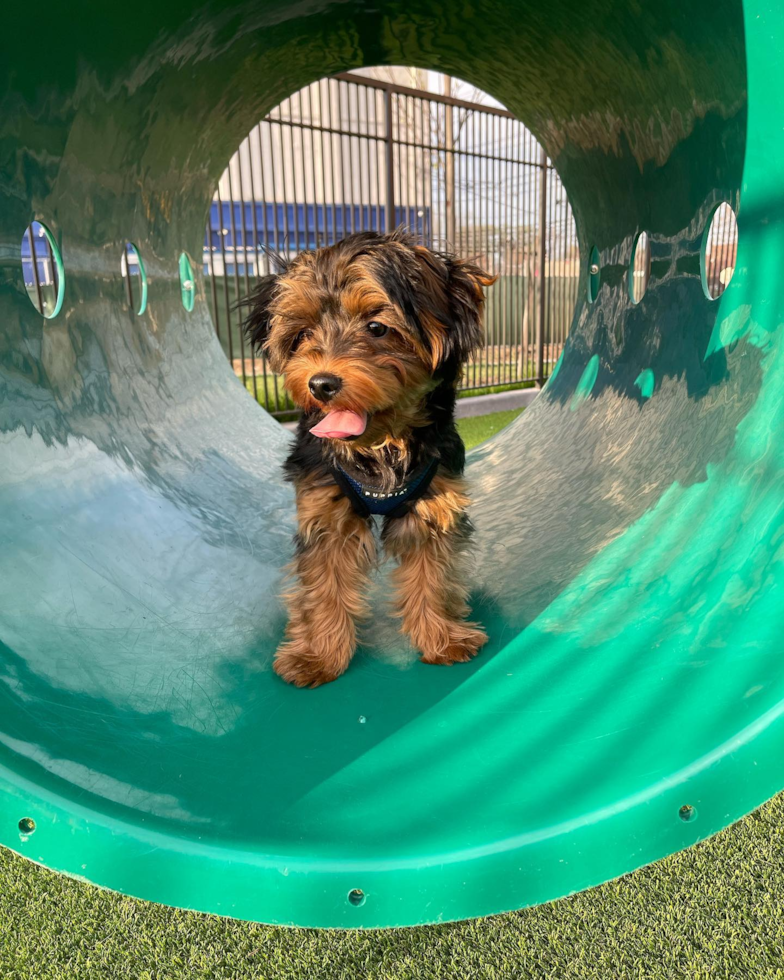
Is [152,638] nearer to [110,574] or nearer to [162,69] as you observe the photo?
[110,574]

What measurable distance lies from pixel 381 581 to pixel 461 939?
1.76 meters

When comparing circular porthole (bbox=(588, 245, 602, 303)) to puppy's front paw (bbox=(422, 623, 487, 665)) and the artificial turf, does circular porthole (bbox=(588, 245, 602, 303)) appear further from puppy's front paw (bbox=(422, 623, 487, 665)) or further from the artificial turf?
the artificial turf

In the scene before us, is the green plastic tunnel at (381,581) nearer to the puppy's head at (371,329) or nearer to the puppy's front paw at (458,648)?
the puppy's front paw at (458,648)

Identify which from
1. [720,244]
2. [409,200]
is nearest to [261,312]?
[720,244]

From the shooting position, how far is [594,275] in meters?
4.92

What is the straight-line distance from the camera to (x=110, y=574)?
2.90 m

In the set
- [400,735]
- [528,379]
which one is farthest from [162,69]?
[528,379]

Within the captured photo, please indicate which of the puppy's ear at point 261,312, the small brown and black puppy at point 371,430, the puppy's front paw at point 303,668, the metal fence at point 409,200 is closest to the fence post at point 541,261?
the metal fence at point 409,200

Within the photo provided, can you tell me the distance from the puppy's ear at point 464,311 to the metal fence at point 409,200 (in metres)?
5.86

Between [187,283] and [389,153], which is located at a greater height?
[389,153]

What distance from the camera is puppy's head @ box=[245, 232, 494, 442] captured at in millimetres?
2412

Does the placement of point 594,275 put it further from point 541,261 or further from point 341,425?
point 541,261

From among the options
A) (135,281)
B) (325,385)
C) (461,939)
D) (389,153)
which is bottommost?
(461,939)

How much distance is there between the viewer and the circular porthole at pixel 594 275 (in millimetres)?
4844
